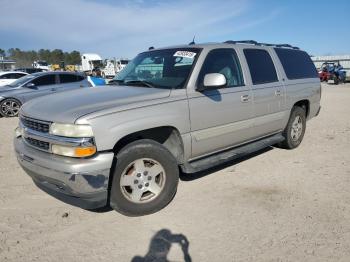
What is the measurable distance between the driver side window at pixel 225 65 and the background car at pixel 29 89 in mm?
7807

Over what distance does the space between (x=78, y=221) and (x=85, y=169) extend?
83 centimetres

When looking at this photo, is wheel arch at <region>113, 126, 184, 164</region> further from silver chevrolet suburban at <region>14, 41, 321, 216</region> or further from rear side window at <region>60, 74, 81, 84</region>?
rear side window at <region>60, 74, 81, 84</region>

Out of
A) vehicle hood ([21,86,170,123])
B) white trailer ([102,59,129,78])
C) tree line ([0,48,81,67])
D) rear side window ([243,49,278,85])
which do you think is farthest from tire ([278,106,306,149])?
tree line ([0,48,81,67])

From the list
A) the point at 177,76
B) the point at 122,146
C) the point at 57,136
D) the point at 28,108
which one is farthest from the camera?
the point at 177,76

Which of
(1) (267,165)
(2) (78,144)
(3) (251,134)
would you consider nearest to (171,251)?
(2) (78,144)

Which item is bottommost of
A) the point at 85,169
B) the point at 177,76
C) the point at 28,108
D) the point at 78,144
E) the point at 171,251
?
the point at 171,251

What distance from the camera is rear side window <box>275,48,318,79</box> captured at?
6.00 m

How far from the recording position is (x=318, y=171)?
520 centimetres

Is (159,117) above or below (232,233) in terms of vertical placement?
above

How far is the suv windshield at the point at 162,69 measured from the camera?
425 cm

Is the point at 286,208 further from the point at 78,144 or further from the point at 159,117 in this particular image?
the point at 78,144

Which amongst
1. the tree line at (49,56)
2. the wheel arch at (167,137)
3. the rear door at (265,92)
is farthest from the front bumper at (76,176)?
the tree line at (49,56)

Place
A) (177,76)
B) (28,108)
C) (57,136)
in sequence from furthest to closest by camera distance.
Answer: (177,76) → (28,108) → (57,136)

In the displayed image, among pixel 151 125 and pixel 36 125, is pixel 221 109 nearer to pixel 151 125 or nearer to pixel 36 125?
pixel 151 125
